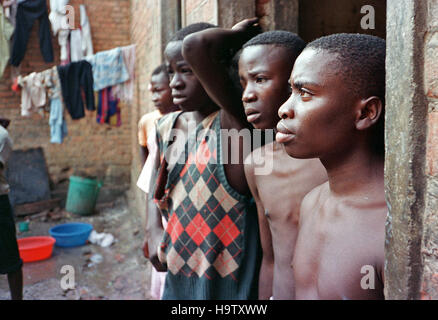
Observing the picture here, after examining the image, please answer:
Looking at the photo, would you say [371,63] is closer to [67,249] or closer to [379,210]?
[379,210]

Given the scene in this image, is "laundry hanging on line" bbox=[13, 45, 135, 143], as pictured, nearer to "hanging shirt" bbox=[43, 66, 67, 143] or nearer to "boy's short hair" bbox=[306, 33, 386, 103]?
"hanging shirt" bbox=[43, 66, 67, 143]

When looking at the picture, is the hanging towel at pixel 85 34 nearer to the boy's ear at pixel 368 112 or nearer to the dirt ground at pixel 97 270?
the dirt ground at pixel 97 270

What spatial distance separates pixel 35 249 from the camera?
5027 millimetres

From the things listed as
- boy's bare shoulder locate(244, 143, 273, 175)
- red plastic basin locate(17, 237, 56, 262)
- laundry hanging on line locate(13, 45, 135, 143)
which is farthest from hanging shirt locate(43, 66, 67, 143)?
boy's bare shoulder locate(244, 143, 273, 175)

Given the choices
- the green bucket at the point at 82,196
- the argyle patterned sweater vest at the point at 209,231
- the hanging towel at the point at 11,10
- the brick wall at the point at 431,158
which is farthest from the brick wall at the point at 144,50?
the brick wall at the point at 431,158

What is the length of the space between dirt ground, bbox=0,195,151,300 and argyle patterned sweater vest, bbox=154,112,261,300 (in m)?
2.34

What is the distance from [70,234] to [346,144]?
16.9 ft

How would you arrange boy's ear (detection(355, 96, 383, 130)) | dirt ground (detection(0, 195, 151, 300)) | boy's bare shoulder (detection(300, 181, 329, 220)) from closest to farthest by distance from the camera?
1. boy's ear (detection(355, 96, 383, 130))
2. boy's bare shoulder (detection(300, 181, 329, 220))
3. dirt ground (detection(0, 195, 151, 300))

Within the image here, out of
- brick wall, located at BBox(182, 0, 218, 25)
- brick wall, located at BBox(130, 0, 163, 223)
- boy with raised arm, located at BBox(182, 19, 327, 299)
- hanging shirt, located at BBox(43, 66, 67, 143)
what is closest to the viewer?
boy with raised arm, located at BBox(182, 19, 327, 299)

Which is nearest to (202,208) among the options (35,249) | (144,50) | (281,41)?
(281,41)


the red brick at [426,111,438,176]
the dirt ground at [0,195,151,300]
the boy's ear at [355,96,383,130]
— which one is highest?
the boy's ear at [355,96,383,130]

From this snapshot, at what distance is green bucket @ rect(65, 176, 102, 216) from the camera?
7.07 m
